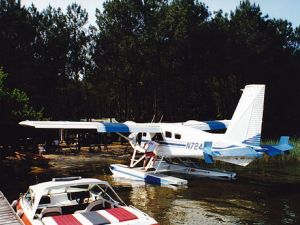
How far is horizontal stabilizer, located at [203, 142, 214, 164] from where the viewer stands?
1773 cm

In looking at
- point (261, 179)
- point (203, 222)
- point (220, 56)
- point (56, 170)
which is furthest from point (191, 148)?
point (220, 56)

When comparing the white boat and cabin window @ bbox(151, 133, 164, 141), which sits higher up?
cabin window @ bbox(151, 133, 164, 141)

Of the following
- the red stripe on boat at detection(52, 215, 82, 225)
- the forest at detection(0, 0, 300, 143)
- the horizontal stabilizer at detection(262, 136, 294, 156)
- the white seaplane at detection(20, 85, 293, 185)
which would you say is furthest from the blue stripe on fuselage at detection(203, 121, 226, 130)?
the forest at detection(0, 0, 300, 143)

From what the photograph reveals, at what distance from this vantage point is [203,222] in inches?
516

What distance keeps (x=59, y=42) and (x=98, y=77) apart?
28.4 ft

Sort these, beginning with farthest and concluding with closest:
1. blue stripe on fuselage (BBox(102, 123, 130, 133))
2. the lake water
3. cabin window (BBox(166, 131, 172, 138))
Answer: cabin window (BBox(166, 131, 172, 138)) → blue stripe on fuselage (BBox(102, 123, 130, 133)) → the lake water

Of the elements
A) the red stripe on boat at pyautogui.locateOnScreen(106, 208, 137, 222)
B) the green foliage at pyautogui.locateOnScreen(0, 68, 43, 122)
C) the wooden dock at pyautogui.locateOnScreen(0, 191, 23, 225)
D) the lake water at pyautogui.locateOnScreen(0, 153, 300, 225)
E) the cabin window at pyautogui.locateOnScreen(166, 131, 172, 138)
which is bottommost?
the lake water at pyautogui.locateOnScreen(0, 153, 300, 225)

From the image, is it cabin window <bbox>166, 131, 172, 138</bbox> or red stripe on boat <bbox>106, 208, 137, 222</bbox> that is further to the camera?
cabin window <bbox>166, 131, 172, 138</bbox>

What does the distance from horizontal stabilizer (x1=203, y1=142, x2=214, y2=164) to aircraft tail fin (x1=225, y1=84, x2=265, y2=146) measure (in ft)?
4.10

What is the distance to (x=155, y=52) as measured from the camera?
160 feet

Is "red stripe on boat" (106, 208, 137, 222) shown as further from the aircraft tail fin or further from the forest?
the forest

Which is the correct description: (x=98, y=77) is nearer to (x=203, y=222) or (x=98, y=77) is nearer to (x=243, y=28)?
(x=243, y=28)

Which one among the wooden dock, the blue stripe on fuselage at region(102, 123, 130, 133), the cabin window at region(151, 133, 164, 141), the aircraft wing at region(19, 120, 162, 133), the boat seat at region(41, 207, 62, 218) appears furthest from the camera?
the cabin window at region(151, 133, 164, 141)

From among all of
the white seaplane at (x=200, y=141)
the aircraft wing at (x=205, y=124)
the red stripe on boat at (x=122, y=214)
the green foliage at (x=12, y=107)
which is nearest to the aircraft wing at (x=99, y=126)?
the white seaplane at (x=200, y=141)
